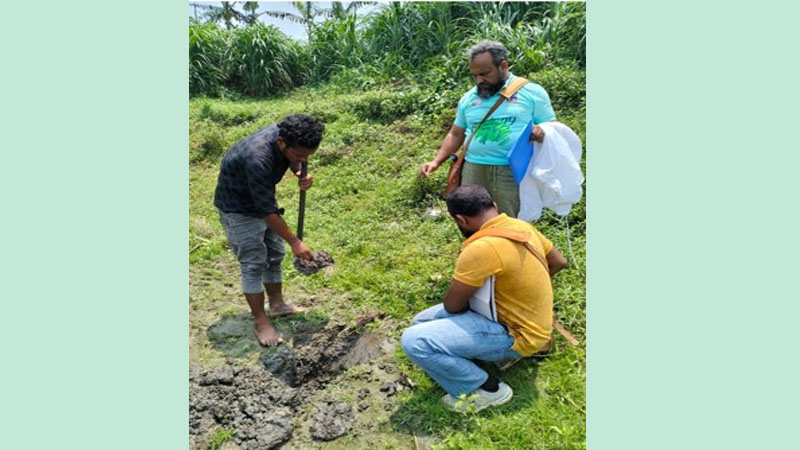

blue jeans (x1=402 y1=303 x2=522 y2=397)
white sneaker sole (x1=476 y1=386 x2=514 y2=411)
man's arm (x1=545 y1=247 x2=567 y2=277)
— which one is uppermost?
man's arm (x1=545 y1=247 x2=567 y2=277)

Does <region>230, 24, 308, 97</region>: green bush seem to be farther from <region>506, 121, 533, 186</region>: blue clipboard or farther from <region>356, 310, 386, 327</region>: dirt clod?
<region>506, 121, 533, 186</region>: blue clipboard

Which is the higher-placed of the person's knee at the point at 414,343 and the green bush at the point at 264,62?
the green bush at the point at 264,62

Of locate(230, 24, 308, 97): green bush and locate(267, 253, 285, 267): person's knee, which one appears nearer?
locate(267, 253, 285, 267): person's knee

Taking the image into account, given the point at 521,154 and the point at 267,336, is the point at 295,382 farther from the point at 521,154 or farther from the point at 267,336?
the point at 521,154

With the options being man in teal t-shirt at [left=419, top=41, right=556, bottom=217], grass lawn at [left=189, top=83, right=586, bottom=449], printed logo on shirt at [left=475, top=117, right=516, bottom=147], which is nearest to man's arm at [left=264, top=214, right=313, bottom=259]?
grass lawn at [left=189, top=83, right=586, bottom=449]

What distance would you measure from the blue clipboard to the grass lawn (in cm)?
96

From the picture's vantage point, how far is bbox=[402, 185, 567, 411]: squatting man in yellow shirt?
2.72 metres

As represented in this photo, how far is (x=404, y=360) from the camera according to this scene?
10.9 ft

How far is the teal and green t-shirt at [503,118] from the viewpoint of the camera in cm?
341

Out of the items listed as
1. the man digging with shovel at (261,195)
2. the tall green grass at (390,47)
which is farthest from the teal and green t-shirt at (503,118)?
the tall green grass at (390,47)

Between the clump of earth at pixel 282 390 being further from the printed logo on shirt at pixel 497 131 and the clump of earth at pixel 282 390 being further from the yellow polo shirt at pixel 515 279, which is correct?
the printed logo on shirt at pixel 497 131

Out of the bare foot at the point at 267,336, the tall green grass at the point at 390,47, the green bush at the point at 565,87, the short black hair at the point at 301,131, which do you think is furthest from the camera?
the tall green grass at the point at 390,47

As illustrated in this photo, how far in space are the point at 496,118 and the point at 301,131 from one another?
130cm

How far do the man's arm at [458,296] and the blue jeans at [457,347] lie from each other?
2.8 inches
